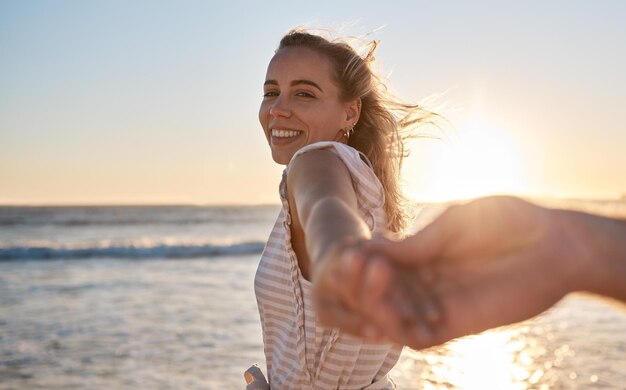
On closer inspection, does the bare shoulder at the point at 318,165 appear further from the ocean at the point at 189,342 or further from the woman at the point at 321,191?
the ocean at the point at 189,342

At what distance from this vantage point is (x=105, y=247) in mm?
22938

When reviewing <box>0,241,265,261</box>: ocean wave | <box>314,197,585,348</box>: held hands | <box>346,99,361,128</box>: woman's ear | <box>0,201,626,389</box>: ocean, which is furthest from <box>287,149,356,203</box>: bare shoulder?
<box>0,241,265,261</box>: ocean wave

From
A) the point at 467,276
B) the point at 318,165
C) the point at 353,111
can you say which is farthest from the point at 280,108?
the point at 467,276

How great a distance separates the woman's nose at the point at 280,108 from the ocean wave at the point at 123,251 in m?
18.4

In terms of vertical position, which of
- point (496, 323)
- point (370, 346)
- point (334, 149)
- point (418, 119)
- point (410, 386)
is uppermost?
point (418, 119)

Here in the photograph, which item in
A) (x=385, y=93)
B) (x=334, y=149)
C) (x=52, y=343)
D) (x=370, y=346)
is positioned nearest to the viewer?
(x=334, y=149)

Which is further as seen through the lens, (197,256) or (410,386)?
(197,256)

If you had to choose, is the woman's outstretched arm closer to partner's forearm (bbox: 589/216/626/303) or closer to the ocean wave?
partner's forearm (bbox: 589/216/626/303)

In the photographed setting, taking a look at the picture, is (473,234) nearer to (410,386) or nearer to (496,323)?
(496,323)

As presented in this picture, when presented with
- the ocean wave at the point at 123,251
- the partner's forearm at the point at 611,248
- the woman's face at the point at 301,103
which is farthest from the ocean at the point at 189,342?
the ocean wave at the point at 123,251

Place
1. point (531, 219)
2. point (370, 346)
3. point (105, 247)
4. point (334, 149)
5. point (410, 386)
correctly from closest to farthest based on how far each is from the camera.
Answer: point (531, 219)
point (334, 149)
point (370, 346)
point (410, 386)
point (105, 247)

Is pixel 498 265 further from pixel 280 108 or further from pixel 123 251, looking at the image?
pixel 123 251

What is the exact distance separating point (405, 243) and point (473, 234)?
0.10 metres

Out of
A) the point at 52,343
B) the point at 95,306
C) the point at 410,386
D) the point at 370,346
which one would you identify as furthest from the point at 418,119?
the point at 95,306
